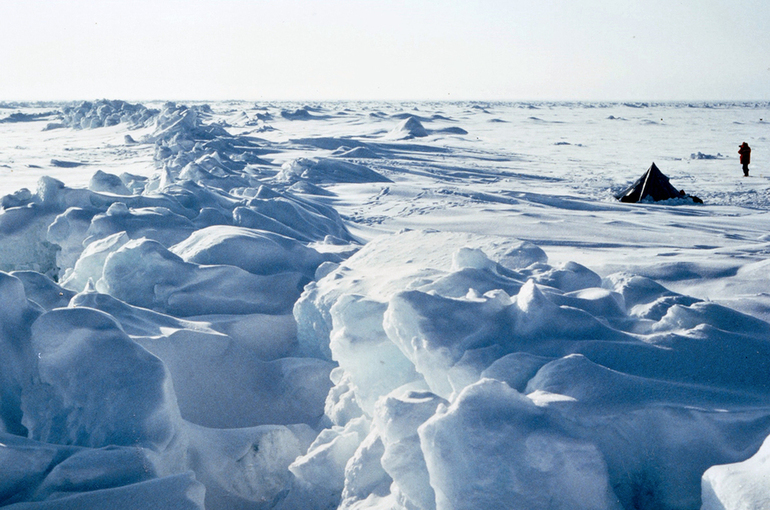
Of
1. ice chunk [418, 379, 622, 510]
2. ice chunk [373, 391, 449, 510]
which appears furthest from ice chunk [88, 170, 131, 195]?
ice chunk [418, 379, 622, 510]

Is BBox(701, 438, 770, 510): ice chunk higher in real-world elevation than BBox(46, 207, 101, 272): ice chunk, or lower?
higher

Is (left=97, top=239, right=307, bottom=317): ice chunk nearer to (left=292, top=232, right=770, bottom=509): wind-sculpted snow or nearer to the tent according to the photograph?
(left=292, top=232, right=770, bottom=509): wind-sculpted snow

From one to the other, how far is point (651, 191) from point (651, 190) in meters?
0.01

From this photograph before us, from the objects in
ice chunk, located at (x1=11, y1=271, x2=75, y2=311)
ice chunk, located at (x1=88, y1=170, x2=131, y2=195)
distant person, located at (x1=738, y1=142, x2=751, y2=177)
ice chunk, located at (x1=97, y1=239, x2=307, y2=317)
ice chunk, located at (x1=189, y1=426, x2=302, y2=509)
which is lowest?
ice chunk, located at (x1=189, y1=426, x2=302, y2=509)

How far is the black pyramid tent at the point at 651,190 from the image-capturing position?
7.61m

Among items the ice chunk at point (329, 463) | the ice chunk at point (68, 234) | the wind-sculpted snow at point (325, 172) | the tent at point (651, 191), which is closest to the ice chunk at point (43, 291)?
the ice chunk at point (329, 463)

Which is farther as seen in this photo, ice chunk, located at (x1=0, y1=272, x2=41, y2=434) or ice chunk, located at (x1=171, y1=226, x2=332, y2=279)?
ice chunk, located at (x1=171, y1=226, x2=332, y2=279)

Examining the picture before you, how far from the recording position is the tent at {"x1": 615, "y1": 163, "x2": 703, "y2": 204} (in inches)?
300

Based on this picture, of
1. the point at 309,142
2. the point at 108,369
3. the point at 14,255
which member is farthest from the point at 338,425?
the point at 309,142

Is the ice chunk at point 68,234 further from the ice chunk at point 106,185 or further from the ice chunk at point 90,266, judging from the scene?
the ice chunk at point 106,185

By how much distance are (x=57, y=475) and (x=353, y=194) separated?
6.62 metres

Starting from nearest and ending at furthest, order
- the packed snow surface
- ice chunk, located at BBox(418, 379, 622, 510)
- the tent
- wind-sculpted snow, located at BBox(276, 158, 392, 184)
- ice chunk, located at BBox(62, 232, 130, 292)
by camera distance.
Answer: ice chunk, located at BBox(418, 379, 622, 510) < the packed snow surface < ice chunk, located at BBox(62, 232, 130, 292) < the tent < wind-sculpted snow, located at BBox(276, 158, 392, 184)

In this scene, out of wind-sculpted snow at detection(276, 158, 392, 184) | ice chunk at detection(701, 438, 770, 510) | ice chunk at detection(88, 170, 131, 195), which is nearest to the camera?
ice chunk at detection(701, 438, 770, 510)

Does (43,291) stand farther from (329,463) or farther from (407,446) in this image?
(407,446)
